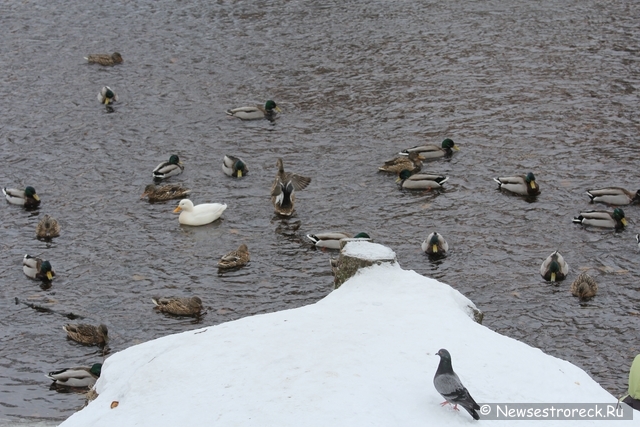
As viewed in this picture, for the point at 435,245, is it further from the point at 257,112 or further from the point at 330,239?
the point at 257,112

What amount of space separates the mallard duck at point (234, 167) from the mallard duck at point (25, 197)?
4038mm

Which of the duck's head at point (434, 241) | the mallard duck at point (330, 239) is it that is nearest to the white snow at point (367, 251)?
the duck's head at point (434, 241)

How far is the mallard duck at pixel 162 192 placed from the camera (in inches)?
750

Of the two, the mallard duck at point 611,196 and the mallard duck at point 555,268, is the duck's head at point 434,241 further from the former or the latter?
the mallard duck at point 611,196

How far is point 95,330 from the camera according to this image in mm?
14211

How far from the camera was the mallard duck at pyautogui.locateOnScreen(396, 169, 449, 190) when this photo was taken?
1914 cm

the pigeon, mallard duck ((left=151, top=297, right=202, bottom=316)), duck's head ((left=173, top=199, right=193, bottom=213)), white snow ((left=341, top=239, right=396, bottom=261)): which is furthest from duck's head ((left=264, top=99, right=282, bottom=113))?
the pigeon

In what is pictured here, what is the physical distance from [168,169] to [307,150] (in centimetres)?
330

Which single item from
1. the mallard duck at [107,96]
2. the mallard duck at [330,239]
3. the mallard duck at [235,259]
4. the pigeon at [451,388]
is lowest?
the mallard duck at [235,259]

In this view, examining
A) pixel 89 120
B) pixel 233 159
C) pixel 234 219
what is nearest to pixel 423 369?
pixel 234 219

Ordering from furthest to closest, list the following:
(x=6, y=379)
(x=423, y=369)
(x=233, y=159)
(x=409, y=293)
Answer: (x=233, y=159)
(x=6, y=379)
(x=409, y=293)
(x=423, y=369)

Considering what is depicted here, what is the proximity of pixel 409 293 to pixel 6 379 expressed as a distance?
248 inches

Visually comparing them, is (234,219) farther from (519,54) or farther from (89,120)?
(519,54)

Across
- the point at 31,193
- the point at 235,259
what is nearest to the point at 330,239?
the point at 235,259
